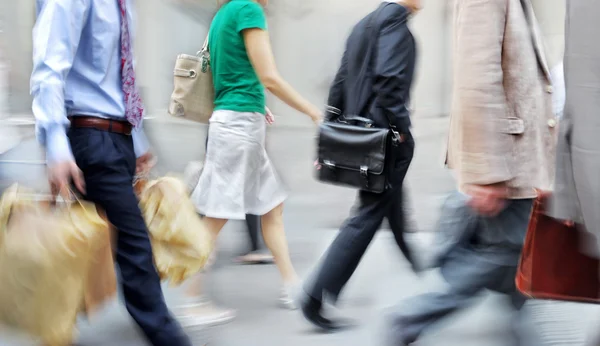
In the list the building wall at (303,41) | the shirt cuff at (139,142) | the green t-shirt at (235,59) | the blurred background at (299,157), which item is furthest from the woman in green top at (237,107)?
the building wall at (303,41)

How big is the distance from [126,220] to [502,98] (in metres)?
1.44

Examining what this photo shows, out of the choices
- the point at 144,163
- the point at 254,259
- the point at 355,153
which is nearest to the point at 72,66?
the point at 144,163

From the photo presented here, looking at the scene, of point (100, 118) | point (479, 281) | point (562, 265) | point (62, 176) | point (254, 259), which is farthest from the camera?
point (254, 259)

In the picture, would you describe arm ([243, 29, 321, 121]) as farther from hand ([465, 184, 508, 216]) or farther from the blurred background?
hand ([465, 184, 508, 216])

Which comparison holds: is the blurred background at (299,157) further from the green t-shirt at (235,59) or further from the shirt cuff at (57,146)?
the green t-shirt at (235,59)

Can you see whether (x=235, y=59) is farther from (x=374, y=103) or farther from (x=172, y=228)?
(x=172, y=228)

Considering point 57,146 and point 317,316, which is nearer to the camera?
point 57,146

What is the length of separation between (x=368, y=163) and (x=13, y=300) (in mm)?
1808

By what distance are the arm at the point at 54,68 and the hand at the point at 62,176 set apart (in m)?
0.02

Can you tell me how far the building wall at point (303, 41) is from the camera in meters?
14.4

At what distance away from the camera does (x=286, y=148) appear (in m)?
11.7

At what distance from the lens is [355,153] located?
13.0ft

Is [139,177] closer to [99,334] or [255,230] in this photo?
[99,334]

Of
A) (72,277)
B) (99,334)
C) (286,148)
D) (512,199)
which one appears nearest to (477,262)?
(512,199)
